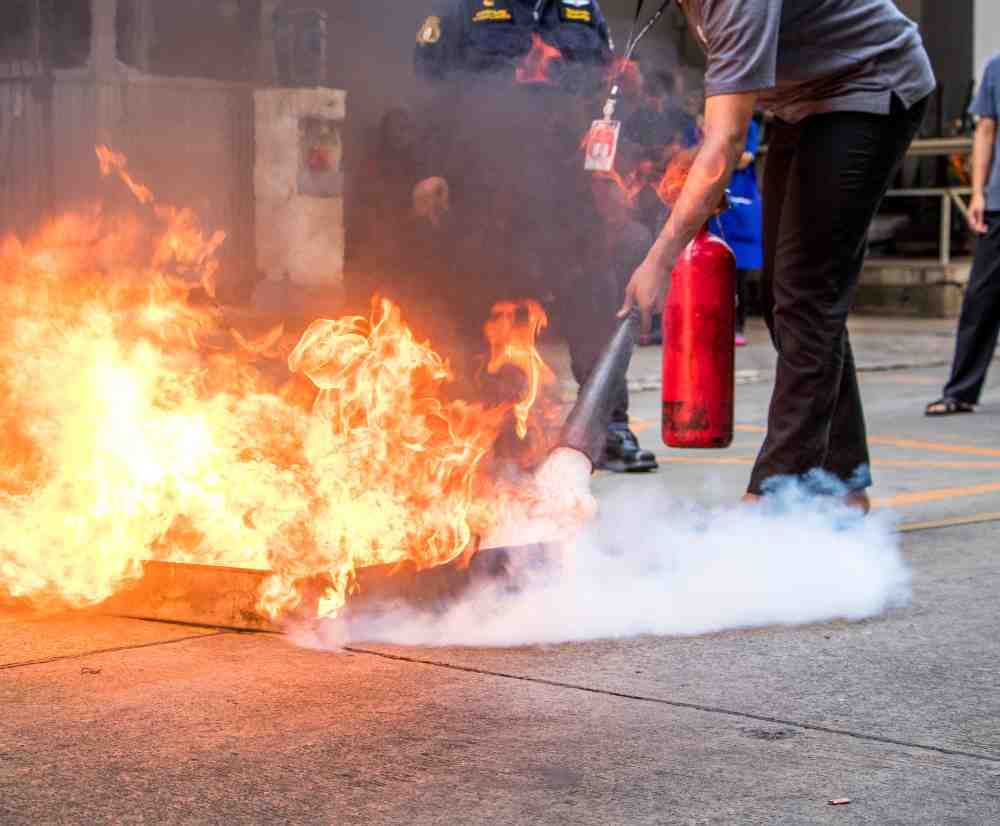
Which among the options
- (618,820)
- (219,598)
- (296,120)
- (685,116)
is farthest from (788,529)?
(296,120)

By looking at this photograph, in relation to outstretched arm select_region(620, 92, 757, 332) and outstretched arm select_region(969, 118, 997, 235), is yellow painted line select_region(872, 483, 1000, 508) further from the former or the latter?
outstretched arm select_region(969, 118, 997, 235)

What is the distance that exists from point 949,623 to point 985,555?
0.88 m

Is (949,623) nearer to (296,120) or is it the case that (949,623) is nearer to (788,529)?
(788,529)

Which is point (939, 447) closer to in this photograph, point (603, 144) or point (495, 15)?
point (603, 144)

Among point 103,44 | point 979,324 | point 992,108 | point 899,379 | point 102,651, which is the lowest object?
point 899,379

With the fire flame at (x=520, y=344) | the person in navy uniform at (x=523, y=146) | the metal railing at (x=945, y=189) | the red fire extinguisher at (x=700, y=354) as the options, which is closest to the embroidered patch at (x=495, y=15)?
the person in navy uniform at (x=523, y=146)

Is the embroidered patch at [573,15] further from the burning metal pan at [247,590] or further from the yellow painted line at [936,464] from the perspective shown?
the burning metal pan at [247,590]

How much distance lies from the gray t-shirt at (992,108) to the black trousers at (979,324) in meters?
0.08

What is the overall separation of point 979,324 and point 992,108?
991 mm

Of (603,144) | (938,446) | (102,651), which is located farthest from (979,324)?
(102,651)

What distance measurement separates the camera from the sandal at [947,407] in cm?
858

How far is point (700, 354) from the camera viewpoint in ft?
15.8

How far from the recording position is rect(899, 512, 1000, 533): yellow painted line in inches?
211

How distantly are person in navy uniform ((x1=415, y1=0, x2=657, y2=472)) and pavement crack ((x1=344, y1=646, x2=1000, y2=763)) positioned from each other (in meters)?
2.84
